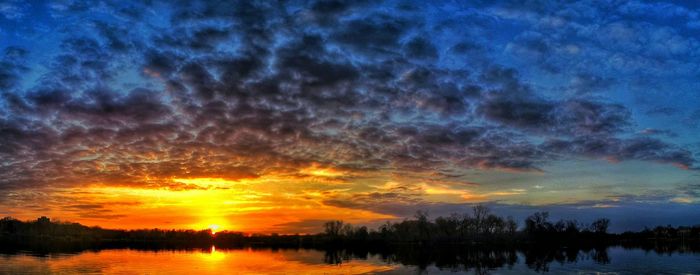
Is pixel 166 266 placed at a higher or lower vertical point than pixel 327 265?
higher

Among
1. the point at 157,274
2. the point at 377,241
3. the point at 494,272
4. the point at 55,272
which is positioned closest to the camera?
the point at 55,272

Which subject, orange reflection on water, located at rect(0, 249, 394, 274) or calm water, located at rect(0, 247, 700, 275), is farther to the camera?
calm water, located at rect(0, 247, 700, 275)

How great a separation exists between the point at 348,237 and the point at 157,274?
15565cm

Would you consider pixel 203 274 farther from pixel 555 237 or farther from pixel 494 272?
pixel 555 237

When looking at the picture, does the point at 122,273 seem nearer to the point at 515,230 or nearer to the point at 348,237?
the point at 348,237

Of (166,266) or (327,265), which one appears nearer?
(166,266)

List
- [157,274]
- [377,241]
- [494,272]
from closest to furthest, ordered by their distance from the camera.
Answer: [157,274]
[494,272]
[377,241]

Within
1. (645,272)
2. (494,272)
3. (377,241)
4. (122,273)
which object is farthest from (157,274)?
(377,241)

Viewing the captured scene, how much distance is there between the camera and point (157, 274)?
45.2 meters

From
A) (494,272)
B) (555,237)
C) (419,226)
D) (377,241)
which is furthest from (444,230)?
(494,272)

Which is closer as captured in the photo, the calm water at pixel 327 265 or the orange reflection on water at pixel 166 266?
the orange reflection on water at pixel 166 266

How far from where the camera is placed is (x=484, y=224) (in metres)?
192

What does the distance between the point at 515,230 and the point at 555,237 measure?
569 inches

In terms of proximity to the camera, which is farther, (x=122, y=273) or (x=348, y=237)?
(x=348, y=237)
